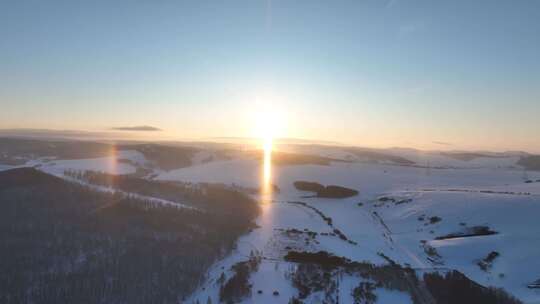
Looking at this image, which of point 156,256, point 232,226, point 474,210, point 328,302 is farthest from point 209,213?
→ point 474,210

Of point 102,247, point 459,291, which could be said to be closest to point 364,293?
point 459,291

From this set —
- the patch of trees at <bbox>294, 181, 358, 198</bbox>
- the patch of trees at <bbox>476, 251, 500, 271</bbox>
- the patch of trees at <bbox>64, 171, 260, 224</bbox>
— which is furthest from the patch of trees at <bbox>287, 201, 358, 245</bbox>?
the patch of trees at <bbox>476, 251, 500, 271</bbox>

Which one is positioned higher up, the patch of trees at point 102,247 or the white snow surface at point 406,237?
the white snow surface at point 406,237

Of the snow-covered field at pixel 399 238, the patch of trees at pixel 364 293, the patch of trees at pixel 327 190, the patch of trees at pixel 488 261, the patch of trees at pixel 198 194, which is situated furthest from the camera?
the patch of trees at pixel 327 190

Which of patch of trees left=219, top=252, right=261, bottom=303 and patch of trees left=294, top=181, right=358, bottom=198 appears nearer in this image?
patch of trees left=219, top=252, right=261, bottom=303

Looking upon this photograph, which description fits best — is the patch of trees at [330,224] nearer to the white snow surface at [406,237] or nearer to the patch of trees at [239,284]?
the white snow surface at [406,237]

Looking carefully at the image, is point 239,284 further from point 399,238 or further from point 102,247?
point 399,238

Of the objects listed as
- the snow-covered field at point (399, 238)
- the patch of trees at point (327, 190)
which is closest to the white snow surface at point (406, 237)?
the snow-covered field at point (399, 238)

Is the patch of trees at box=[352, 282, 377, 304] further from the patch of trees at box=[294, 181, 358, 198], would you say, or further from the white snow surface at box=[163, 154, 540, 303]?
the patch of trees at box=[294, 181, 358, 198]
